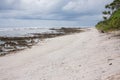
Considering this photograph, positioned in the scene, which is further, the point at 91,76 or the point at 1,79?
the point at 1,79

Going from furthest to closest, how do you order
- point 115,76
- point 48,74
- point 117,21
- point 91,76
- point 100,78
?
point 117,21 → point 48,74 → point 91,76 → point 100,78 → point 115,76

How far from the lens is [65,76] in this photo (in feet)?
→ 41.9

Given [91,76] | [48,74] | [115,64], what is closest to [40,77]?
[48,74]

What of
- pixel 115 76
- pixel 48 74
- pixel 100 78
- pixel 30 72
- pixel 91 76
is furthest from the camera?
pixel 30 72

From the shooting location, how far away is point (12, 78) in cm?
1397

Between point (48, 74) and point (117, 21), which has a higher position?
point (117, 21)

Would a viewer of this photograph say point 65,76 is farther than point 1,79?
No

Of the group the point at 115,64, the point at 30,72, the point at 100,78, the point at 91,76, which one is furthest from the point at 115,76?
the point at 30,72

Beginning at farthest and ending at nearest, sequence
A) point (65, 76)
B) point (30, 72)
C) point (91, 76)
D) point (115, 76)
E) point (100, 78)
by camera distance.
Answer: point (30, 72)
point (65, 76)
point (91, 76)
point (100, 78)
point (115, 76)

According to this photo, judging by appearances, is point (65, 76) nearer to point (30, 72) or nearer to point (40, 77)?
point (40, 77)

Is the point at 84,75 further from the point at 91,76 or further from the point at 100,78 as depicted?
→ the point at 100,78

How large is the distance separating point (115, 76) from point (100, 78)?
3.26 feet

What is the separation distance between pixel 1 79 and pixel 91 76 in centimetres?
545

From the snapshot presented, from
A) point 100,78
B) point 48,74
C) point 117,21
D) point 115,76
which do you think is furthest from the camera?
point 117,21
